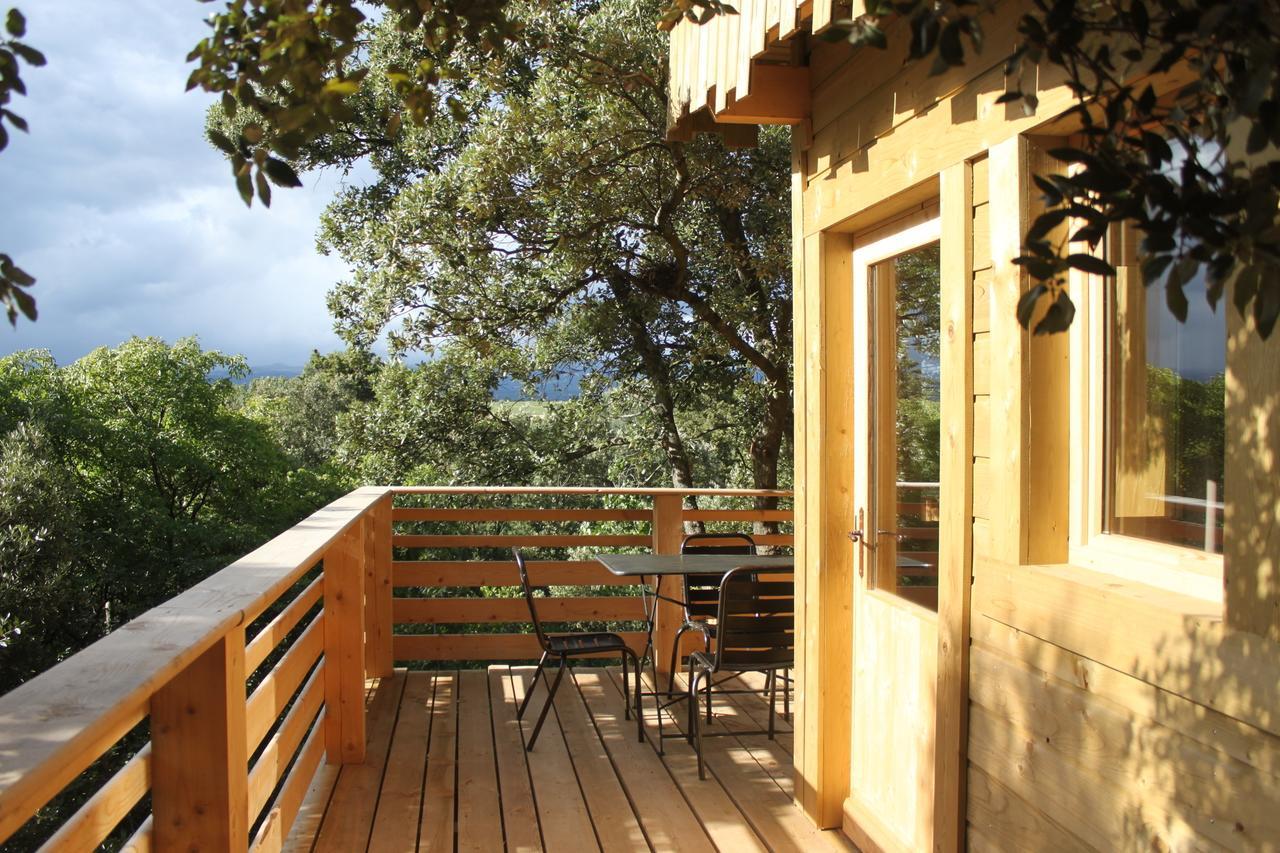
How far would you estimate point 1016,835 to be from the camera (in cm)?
218

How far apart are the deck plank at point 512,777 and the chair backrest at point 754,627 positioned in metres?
0.85

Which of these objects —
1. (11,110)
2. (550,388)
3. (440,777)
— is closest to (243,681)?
(11,110)

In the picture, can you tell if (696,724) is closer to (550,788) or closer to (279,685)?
(550,788)

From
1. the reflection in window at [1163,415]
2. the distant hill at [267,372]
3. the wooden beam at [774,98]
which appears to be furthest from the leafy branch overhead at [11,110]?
the distant hill at [267,372]

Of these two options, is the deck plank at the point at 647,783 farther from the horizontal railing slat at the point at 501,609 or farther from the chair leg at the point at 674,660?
the horizontal railing slat at the point at 501,609

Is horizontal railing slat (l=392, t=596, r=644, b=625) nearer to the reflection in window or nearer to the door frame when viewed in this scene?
the door frame

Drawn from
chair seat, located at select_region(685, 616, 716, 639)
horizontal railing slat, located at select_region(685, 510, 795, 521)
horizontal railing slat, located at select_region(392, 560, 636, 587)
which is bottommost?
chair seat, located at select_region(685, 616, 716, 639)

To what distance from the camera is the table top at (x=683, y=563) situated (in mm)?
4332

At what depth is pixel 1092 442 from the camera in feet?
6.85

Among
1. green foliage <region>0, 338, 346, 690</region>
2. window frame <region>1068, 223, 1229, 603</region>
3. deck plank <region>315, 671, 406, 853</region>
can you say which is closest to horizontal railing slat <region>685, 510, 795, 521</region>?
deck plank <region>315, 671, 406, 853</region>

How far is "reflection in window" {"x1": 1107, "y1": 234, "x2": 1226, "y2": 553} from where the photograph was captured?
1.75 m

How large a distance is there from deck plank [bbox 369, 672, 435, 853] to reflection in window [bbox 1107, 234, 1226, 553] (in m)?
2.35

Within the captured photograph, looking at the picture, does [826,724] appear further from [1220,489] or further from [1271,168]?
[1271,168]

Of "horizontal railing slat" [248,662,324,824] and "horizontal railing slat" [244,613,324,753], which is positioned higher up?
"horizontal railing slat" [244,613,324,753]
